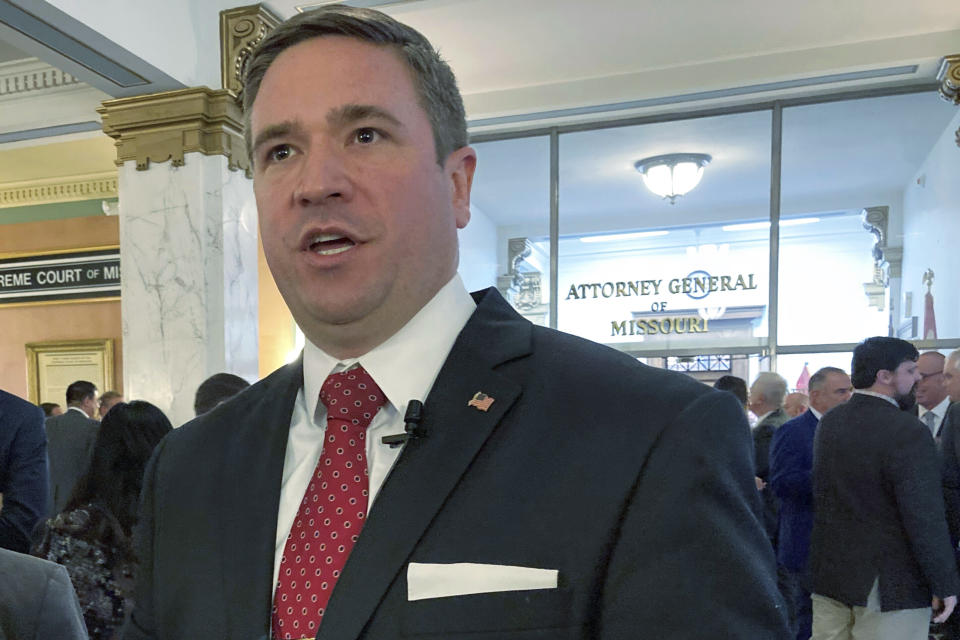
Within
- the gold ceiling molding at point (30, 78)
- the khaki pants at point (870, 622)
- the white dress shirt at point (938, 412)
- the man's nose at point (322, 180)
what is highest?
the gold ceiling molding at point (30, 78)

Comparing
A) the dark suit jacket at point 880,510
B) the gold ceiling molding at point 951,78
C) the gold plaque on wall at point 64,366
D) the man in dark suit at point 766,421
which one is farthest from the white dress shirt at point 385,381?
the gold plaque on wall at point 64,366

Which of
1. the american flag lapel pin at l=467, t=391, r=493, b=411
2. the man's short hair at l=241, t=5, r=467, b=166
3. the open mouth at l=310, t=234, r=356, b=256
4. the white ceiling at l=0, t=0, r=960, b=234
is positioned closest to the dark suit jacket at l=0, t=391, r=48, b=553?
the man's short hair at l=241, t=5, r=467, b=166

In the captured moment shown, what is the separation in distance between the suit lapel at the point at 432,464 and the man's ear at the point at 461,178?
149 mm

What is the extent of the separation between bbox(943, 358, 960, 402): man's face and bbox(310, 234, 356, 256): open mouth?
3.88m

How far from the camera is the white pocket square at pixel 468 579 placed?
0.74m

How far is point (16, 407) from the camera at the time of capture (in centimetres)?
243

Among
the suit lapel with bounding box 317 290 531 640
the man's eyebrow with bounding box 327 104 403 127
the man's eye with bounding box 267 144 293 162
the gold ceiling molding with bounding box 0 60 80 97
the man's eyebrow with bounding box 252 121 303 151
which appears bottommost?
the suit lapel with bounding box 317 290 531 640

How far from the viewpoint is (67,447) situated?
401 centimetres

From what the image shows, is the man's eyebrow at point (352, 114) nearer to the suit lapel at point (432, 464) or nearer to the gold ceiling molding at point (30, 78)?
the suit lapel at point (432, 464)

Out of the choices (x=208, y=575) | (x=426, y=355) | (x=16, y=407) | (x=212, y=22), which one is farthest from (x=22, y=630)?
(x=212, y=22)

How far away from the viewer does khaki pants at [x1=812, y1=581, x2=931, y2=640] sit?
2.89m

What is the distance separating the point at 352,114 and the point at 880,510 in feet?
9.17

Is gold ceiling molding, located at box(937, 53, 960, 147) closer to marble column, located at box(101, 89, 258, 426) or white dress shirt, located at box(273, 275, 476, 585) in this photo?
marble column, located at box(101, 89, 258, 426)

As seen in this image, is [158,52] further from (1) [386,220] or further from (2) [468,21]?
(1) [386,220]
